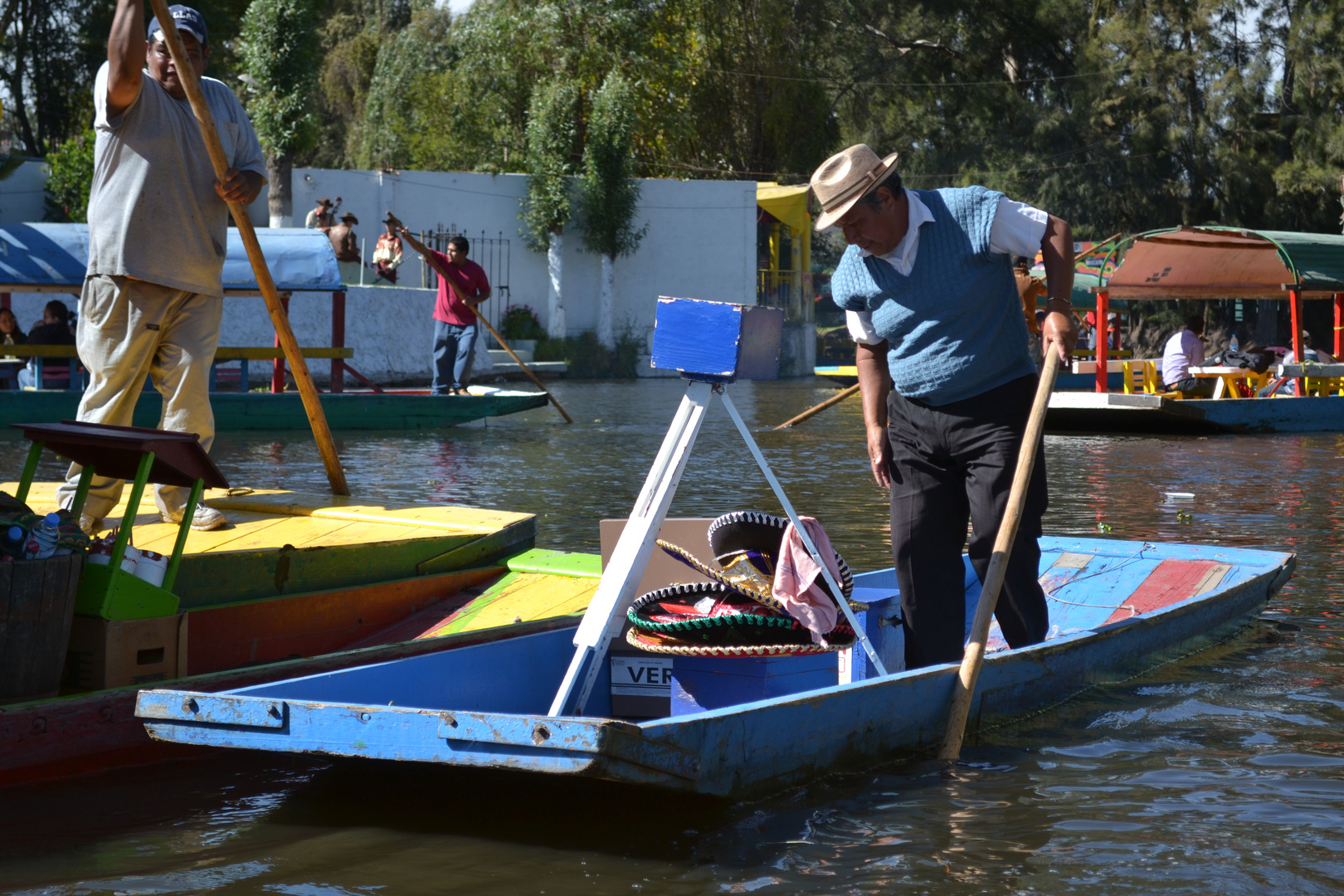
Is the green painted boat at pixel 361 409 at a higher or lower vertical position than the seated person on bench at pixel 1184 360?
lower

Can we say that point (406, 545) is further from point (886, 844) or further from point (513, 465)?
point (513, 465)

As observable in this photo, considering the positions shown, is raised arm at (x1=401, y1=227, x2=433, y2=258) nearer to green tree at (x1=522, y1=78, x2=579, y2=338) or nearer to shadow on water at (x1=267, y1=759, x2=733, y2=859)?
shadow on water at (x1=267, y1=759, x2=733, y2=859)

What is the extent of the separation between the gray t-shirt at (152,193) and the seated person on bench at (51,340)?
34.4 feet

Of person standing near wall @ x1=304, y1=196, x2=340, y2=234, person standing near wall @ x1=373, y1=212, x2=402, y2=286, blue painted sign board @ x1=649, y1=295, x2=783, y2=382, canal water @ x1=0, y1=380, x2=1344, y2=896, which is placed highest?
person standing near wall @ x1=304, y1=196, x2=340, y2=234

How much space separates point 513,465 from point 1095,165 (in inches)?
1098

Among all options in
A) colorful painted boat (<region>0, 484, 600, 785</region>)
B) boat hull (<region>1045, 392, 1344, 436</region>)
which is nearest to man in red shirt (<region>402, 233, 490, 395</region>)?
boat hull (<region>1045, 392, 1344, 436</region>)

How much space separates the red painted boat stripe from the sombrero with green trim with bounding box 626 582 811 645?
2412mm

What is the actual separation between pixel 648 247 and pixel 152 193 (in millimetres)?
25847

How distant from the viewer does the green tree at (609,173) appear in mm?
28781

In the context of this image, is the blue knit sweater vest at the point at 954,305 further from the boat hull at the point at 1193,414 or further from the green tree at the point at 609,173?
the green tree at the point at 609,173

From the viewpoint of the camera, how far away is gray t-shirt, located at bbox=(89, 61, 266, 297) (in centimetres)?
474

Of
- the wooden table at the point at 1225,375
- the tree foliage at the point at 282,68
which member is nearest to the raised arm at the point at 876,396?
the wooden table at the point at 1225,375

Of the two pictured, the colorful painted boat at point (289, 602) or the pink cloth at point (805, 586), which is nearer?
the colorful painted boat at point (289, 602)

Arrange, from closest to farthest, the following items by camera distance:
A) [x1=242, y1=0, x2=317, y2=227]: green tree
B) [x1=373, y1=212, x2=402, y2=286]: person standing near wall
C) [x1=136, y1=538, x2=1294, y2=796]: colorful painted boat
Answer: [x1=136, y1=538, x2=1294, y2=796]: colorful painted boat, [x1=373, y1=212, x2=402, y2=286]: person standing near wall, [x1=242, y1=0, x2=317, y2=227]: green tree
